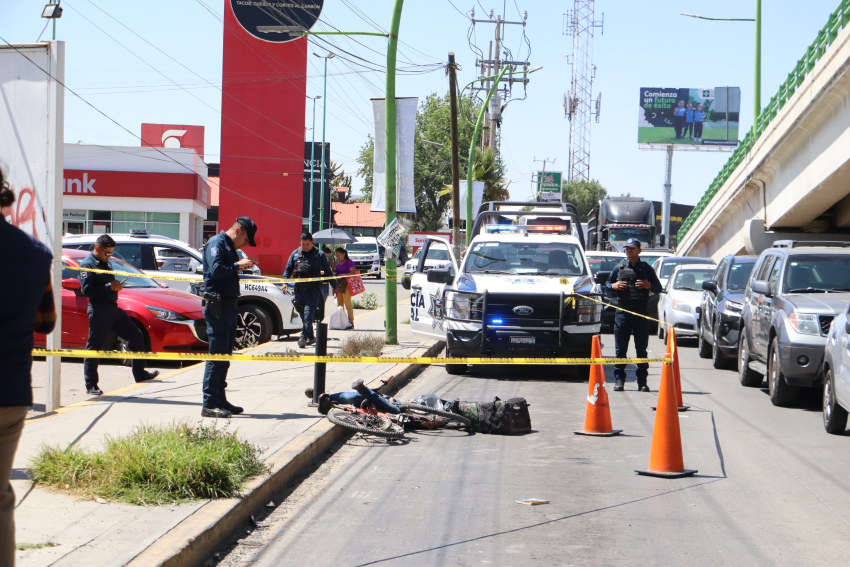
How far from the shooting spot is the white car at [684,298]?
18.5m

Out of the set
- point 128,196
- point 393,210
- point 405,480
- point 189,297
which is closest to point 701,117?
point 128,196

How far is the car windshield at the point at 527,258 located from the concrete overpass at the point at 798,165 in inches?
348

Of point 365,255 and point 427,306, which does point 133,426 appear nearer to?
point 427,306

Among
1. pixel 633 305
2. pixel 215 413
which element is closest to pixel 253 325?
pixel 633 305

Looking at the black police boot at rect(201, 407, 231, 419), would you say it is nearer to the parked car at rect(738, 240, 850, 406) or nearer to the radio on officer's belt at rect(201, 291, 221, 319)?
the radio on officer's belt at rect(201, 291, 221, 319)

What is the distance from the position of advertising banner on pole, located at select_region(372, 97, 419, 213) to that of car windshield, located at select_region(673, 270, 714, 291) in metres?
5.98

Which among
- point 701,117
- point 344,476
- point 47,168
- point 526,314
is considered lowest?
point 344,476

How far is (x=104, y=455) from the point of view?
5.93 metres

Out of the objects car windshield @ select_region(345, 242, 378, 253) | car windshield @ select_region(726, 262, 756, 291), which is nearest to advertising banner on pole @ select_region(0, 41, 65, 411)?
car windshield @ select_region(726, 262, 756, 291)

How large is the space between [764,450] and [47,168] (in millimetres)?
→ 7011

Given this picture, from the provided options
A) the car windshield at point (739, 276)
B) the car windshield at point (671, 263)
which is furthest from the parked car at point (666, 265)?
the car windshield at point (739, 276)

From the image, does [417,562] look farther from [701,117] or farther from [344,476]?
[701,117]

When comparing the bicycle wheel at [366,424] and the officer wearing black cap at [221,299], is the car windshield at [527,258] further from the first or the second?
the bicycle wheel at [366,424]

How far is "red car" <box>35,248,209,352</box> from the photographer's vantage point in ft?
40.0
